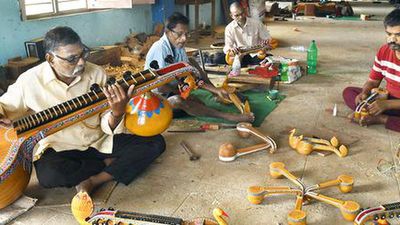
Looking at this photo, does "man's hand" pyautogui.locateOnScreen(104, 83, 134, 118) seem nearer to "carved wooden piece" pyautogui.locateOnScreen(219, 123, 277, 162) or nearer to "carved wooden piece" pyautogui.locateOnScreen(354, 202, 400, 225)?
"carved wooden piece" pyautogui.locateOnScreen(219, 123, 277, 162)

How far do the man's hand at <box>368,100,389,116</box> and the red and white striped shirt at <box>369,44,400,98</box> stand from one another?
0.20 metres

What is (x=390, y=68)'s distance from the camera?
A: 3.57 m

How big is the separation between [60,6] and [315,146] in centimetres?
476

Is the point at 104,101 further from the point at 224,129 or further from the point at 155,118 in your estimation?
the point at 224,129

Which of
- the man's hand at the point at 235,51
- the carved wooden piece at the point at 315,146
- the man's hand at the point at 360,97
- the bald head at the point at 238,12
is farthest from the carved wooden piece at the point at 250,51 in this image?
the carved wooden piece at the point at 315,146

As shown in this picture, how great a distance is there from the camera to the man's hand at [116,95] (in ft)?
7.49

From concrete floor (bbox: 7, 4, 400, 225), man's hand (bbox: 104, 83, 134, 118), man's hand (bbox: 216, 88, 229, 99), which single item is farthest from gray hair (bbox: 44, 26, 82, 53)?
man's hand (bbox: 216, 88, 229, 99)

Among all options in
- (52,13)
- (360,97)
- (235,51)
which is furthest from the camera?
(52,13)

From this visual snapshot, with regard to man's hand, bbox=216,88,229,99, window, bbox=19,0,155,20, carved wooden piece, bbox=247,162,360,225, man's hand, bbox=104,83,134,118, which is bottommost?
carved wooden piece, bbox=247,162,360,225

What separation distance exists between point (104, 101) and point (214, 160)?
1107mm

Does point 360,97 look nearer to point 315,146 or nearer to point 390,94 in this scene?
point 390,94

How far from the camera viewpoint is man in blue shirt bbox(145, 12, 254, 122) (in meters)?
3.50

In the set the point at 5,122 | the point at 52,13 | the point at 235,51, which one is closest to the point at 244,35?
the point at 235,51

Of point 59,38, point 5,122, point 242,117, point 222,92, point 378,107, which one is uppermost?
point 59,38
